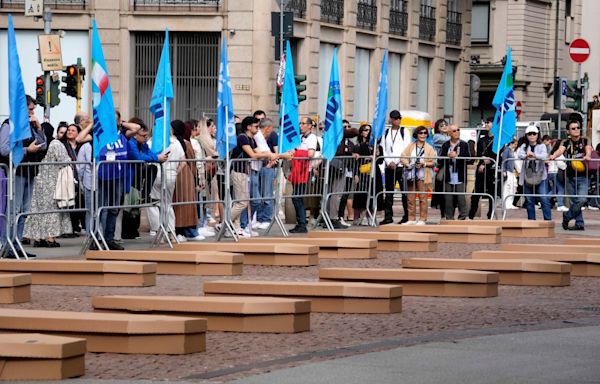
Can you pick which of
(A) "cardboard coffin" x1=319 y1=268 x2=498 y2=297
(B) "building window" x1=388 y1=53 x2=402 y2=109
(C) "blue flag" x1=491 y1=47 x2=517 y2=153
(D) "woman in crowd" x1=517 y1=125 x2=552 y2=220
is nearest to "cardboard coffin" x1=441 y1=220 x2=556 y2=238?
(D) "woman in crowd" x1=517 y1=125 x2=552 y2=220

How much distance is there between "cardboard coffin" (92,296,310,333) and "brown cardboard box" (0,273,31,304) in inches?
89.5

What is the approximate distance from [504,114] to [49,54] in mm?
9133

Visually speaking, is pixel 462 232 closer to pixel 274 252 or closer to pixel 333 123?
pixel 333 123

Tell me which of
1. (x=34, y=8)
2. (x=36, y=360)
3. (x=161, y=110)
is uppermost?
(x=34, y=8)

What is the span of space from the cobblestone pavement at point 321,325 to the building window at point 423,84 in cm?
3485

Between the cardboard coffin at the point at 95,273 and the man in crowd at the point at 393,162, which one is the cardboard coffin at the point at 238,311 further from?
the man in crowd at the point at 393,162

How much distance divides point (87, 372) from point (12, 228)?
8659 mm

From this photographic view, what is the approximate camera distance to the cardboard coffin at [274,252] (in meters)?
18.2

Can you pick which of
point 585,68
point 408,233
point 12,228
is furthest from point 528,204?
point 585,68

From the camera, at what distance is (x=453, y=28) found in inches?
2197

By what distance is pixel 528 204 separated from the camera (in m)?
27.0

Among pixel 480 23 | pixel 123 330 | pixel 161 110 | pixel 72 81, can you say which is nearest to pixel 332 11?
pixel 72 81

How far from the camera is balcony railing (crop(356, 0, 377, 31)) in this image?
47219 millimetres

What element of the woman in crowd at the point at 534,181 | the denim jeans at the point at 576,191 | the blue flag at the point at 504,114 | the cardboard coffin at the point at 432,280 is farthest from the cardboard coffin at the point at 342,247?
the blue flag at the point at 504,114
